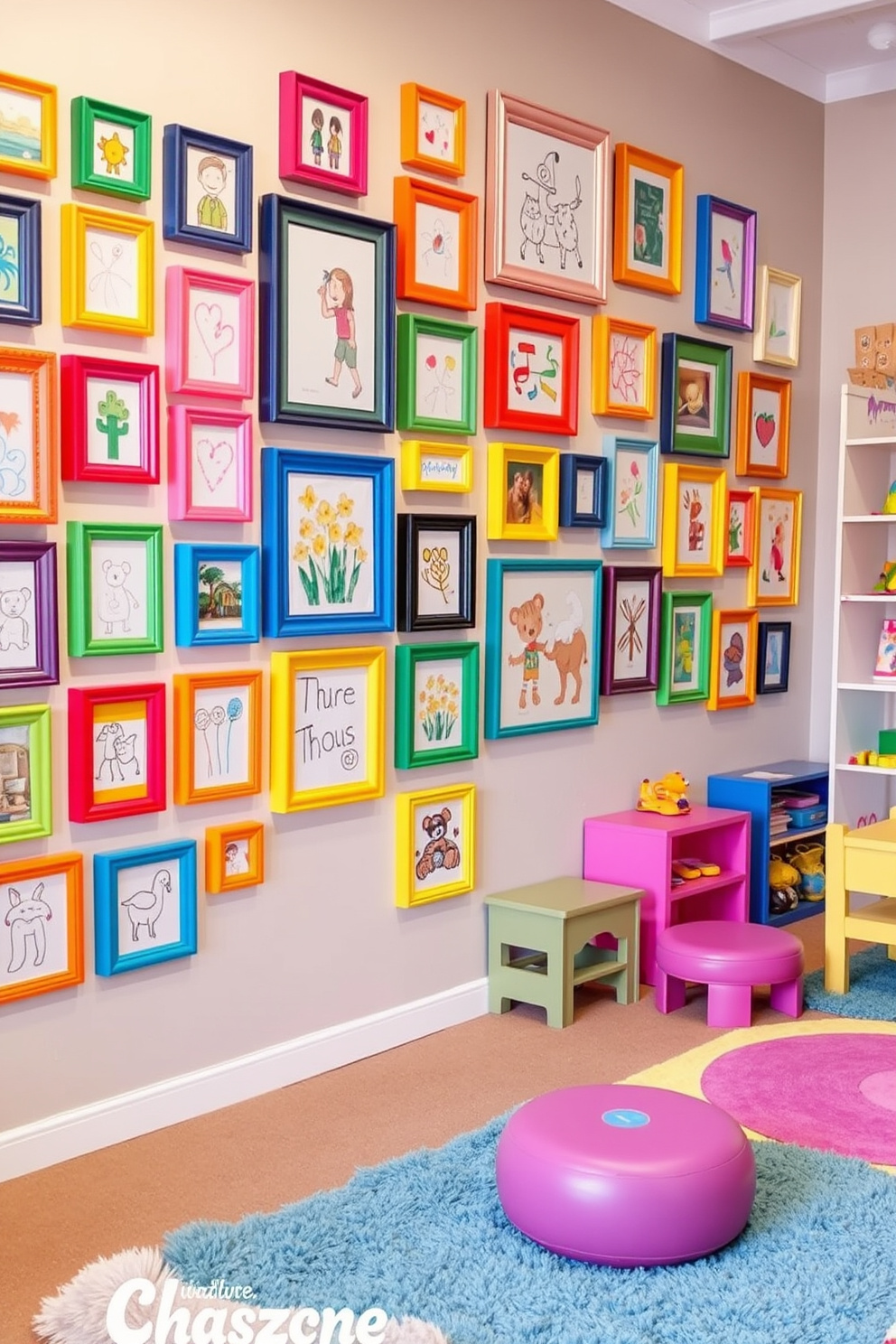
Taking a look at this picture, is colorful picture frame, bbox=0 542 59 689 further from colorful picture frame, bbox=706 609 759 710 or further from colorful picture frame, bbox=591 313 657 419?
colorful picture frame, bbox=706 609 759 710

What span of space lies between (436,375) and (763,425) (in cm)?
158

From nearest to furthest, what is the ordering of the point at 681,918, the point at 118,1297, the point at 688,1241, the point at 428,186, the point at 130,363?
the point at 118,1297, the point at 688,1241, the point at 130,363, the point at 428,186, the point at 681,918

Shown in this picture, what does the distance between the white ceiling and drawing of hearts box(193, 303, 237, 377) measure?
177 centimetres

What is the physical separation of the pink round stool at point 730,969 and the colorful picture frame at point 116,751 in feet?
4.74

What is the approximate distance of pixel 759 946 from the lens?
11.8 feet

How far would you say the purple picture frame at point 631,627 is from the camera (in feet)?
13.4

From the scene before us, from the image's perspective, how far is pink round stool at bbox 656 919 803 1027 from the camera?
3.55 meters

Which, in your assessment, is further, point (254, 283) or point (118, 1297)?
point (254, 283)

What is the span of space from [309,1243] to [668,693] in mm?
2357

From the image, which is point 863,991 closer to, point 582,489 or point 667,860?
point 667,860

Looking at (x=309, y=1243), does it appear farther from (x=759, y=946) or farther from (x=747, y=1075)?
(x=759, y=946)

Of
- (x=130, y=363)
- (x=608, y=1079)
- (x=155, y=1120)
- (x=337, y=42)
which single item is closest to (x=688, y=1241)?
(x=608, y=1079)

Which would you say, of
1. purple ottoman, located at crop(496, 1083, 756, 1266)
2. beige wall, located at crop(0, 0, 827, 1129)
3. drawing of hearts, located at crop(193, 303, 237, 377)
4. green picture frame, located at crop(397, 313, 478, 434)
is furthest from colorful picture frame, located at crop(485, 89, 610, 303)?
purple ottoman, located at crop(496, 1083, 756, 1266)

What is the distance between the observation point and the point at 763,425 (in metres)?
4.66
